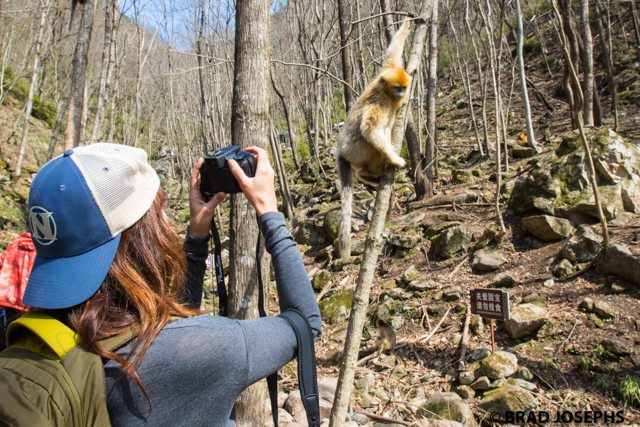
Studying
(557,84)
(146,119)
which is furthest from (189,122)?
(557,84)

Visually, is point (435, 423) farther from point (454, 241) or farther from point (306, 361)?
point (454, 241)

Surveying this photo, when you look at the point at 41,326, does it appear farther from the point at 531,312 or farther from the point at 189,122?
the point at 189,122

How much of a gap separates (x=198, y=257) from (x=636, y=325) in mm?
5109

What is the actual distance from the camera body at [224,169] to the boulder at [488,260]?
227 inches

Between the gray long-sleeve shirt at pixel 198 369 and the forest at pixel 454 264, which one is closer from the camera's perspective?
the gray long-sleeve shirt at pixel 198 369

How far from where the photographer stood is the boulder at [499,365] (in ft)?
13.7

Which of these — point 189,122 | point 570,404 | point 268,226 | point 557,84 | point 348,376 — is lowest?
point 570,404

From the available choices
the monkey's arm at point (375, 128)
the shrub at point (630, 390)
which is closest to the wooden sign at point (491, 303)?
Result: the shrub at point (630, 390)

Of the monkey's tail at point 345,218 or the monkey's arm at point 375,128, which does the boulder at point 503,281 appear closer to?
the monkey's tail at point 345,218

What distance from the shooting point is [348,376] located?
2305 mm

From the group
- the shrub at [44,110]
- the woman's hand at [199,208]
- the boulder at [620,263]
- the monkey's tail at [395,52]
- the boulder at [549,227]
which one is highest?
the shrub at [44,110]

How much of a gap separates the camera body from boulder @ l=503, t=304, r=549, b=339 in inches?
186

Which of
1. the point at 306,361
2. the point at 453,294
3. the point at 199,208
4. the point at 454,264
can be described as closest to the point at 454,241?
the point at 454,264

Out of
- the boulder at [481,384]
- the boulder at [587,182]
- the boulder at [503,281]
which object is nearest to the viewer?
the boulder at [481,384]
